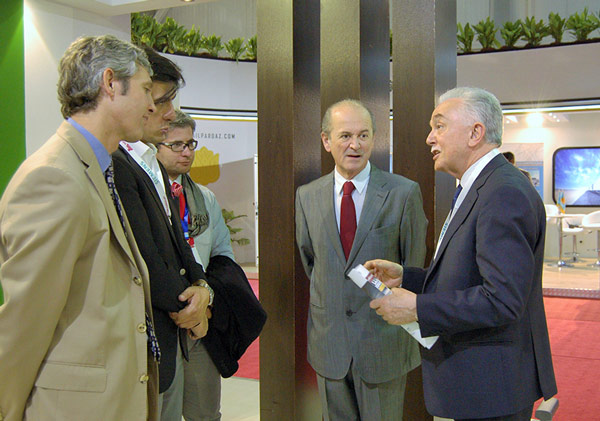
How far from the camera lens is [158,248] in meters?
1.92

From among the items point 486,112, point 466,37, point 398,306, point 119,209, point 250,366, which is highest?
point 466,37

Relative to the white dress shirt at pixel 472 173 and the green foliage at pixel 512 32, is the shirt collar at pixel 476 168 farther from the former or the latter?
the green foliage at pixel 512 32

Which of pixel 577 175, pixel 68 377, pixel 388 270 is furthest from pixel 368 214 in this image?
pixel 577 175

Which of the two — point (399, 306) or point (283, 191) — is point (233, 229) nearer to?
point (283, 191)

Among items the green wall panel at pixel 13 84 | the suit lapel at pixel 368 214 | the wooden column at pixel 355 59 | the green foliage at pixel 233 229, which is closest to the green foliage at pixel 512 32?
the green foliage at pixel 233 229

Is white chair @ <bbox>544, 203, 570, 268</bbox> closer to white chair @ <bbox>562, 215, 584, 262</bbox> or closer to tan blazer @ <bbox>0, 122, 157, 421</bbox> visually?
white chair @ <bbox>562, 215, 584, 262</bbox>

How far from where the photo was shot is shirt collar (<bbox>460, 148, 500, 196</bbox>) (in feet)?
6.34

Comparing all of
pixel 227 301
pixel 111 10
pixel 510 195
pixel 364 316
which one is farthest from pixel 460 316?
pixel 111 10

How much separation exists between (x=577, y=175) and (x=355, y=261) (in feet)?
34.9

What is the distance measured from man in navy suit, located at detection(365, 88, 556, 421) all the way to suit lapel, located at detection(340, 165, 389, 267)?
54 centimetres

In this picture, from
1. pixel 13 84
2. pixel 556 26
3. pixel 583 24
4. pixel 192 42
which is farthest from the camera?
pixel 192 42

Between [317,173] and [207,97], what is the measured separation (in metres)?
8.13

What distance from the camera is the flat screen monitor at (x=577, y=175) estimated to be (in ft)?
37.6

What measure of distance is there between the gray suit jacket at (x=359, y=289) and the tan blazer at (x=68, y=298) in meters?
1.08
